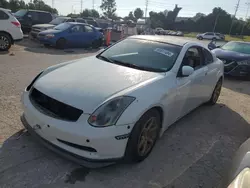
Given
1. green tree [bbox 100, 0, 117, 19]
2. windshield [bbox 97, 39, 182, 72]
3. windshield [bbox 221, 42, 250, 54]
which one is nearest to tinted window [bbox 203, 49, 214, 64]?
windshield [bbox 97, 39, 182, 72]

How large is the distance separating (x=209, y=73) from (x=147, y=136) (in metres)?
2.28

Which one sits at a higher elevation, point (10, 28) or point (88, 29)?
→ point (10, 28)

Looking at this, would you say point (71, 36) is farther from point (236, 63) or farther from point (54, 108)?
point (54, 108)

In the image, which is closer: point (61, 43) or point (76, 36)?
point (61, 43)

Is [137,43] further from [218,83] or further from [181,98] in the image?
[218,83]

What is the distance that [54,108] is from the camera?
2656 mm

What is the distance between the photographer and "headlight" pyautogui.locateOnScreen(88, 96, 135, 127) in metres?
2.43

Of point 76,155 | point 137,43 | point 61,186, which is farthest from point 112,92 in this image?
point 137,43

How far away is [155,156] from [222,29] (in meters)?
78.7

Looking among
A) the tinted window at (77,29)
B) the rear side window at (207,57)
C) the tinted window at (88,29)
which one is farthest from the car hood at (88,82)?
the tinted window at (88,29)

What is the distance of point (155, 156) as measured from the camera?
3152 millimetres

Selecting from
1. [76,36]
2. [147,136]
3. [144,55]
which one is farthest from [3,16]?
[147,136]

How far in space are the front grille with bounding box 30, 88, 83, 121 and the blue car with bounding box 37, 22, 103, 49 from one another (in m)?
9.66

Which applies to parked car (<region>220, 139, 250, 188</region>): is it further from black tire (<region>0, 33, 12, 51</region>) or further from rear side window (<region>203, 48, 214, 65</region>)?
black tire (<region>0, 33, 12, 51</region>)
